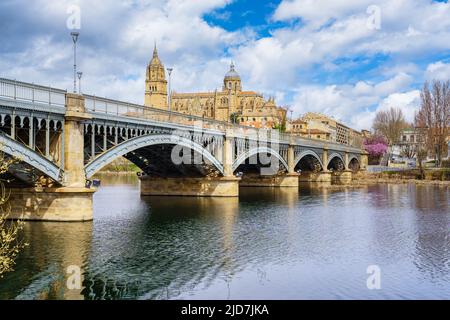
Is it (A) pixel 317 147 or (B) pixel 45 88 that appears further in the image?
(A) pixel 317 147

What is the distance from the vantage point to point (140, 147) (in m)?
46.7

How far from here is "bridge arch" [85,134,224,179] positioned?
39594 millimetres

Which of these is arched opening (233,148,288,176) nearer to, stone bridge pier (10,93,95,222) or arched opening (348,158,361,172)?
stone bridge pier (10,93,95,222)

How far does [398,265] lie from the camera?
28.1 m

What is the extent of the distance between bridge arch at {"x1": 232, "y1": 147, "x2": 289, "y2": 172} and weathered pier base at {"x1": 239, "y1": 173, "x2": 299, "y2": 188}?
75.4 inches

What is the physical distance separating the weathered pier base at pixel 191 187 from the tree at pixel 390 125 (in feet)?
363

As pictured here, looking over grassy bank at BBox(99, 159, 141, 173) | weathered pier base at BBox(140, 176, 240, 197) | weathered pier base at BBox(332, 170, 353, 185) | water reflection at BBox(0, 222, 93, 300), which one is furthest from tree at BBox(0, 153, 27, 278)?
grassy bank at BBox(99, 159, 141, 173)

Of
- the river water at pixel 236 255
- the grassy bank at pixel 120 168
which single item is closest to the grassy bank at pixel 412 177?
the river water at pixel 236 255

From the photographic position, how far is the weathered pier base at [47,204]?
124 feet

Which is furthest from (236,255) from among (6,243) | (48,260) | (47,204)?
(47,204)

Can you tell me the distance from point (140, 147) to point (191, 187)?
782 inches

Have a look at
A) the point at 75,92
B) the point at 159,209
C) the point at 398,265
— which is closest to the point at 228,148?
the point at 159,209
